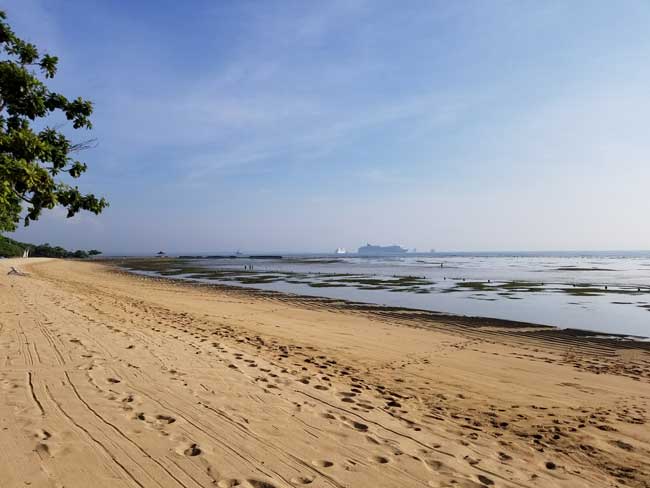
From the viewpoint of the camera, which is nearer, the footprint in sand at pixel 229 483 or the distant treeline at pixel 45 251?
the footprint in sand at pixel 229 483

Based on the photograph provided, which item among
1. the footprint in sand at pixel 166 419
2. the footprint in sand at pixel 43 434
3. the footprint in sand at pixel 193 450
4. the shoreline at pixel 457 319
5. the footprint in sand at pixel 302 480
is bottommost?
the shoreline at pixel 457 319

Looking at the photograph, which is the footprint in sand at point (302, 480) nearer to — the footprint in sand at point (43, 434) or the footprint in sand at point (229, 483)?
the footprint in sand at point (229, 483)

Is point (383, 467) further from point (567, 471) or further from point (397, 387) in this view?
point (397, 387)

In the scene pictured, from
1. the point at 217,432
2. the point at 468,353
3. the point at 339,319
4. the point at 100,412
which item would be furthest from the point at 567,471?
the point at 339,319

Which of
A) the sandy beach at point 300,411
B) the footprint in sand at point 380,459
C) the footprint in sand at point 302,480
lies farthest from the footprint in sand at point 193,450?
the footprint in sand at point 380,459

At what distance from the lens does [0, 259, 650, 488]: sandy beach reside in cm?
410

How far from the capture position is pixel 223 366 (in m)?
7.94

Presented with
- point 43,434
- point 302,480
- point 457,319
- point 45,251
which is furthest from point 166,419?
point 45,251

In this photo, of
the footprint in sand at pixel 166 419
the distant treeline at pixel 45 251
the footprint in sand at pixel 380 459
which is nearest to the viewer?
the footprint in sand at pixel 380 459

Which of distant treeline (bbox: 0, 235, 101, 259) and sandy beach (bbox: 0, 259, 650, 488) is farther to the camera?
distant treeline (bbox: 0, 235, 101, 259)

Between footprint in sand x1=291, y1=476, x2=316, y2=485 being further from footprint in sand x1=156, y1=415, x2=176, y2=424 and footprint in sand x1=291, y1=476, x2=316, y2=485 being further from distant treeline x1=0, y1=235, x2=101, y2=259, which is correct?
distant treeline x1=0, y1=235, x2=101, y2=259

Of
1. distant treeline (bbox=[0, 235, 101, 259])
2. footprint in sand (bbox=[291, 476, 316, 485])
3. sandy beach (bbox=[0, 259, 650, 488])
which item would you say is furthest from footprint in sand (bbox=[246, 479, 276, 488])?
distant treeline (bbox=[0, 235, 101, 259])

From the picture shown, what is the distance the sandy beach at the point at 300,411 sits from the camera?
13.4 ft

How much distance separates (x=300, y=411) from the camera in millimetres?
5785
